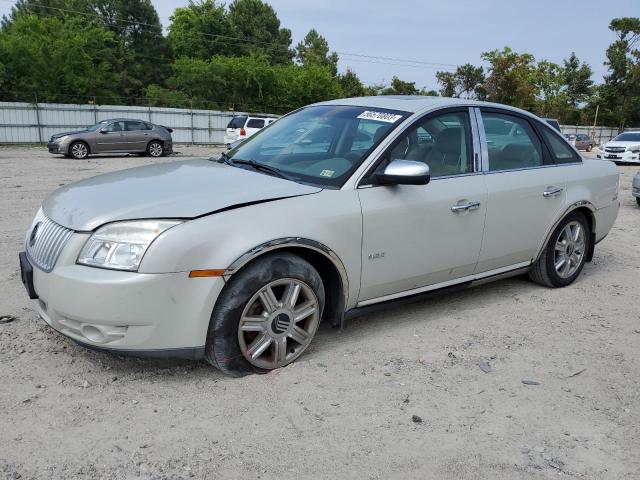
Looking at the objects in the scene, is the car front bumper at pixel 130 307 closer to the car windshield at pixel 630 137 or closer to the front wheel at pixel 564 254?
the front wheel at pixel 564 254

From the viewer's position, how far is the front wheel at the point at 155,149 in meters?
21.0

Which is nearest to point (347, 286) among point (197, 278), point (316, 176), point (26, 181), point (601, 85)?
point (316, 176)

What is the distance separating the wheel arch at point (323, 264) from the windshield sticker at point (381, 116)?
3.67 ft

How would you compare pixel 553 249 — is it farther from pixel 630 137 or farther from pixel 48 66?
pixel 48 66

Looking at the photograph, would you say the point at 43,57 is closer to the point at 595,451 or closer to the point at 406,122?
the point at 406,122

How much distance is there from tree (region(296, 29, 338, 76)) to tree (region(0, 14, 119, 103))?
31474 mm

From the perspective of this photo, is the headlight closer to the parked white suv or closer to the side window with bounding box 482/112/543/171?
the side window with bounding box 482/112/543/171

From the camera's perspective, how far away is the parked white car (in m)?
23.8

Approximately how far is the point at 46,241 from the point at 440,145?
2.66 meters

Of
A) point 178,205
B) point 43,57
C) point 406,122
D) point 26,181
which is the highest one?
point 43,57

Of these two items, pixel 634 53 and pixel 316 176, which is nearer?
pixel 316 176

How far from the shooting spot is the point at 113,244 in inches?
118

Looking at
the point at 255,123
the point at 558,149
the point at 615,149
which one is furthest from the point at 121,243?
the point at 615,149

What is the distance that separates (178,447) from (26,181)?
36.1 ft
